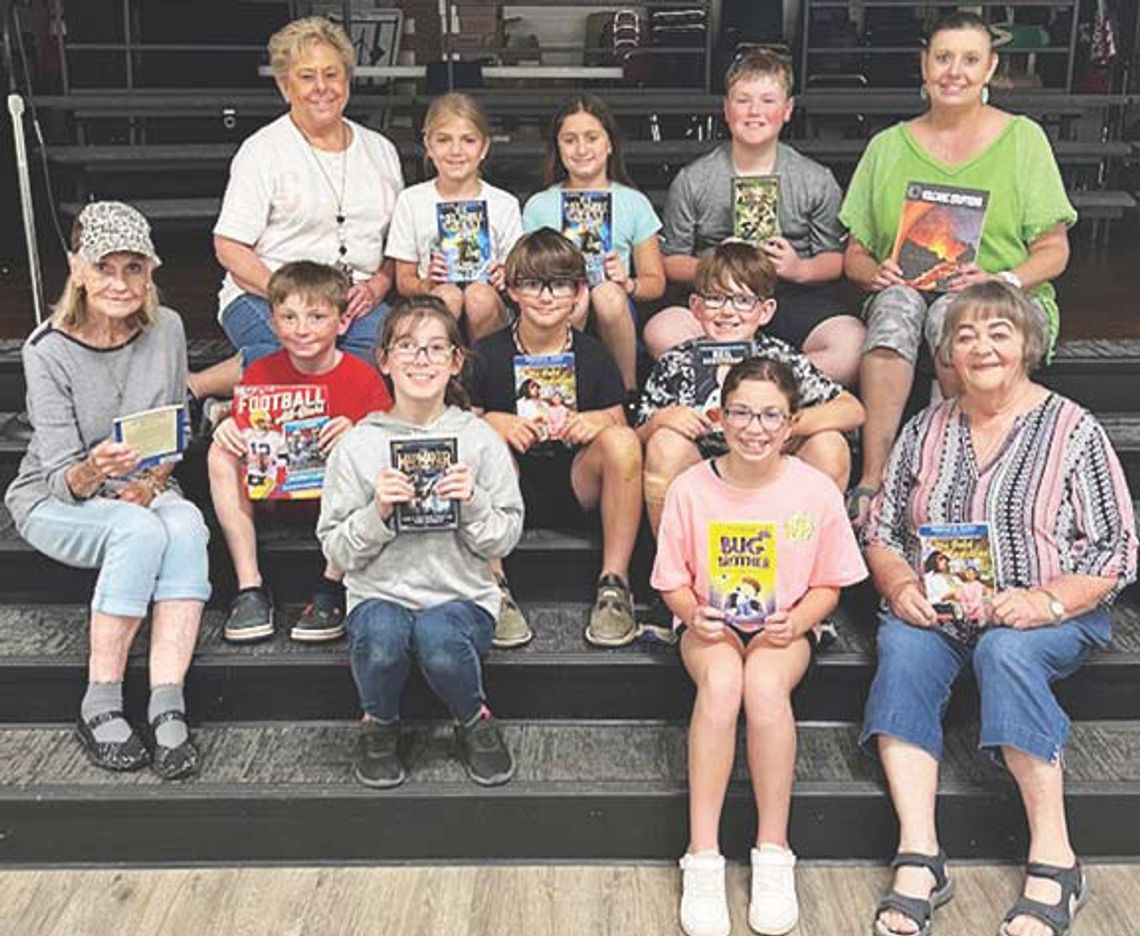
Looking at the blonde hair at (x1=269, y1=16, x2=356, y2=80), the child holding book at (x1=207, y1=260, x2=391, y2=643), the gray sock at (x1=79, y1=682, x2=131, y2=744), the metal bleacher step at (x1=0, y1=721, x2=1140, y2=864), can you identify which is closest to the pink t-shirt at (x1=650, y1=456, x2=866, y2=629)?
the metal bleacher step at (x1=0, y1=721, x2=1140, y2=864)

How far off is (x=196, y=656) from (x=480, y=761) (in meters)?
0.69

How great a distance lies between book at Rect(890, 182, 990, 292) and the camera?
10.1 ft

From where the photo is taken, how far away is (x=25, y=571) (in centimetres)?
313

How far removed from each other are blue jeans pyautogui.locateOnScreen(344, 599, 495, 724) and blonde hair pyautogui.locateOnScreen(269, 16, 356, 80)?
4.81ft

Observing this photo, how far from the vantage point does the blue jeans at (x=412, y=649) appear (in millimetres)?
2529

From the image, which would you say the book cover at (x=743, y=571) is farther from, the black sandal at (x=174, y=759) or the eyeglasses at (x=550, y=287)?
the black sandal at (x=174, y=759)

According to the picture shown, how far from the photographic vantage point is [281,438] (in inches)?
111

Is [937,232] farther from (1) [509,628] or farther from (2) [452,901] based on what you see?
(2) [452,901]

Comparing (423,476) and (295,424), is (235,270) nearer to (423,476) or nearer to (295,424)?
(295,424)

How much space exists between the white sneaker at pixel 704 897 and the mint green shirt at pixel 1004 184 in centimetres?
160

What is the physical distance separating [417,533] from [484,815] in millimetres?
569

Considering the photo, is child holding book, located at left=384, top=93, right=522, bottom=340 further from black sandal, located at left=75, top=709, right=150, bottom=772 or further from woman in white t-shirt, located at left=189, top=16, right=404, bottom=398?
black sandal, located at left=75, top=709, right=150, bottom=772

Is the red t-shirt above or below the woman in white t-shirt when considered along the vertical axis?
below

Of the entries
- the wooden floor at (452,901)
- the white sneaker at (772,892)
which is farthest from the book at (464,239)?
the white sneaker at (772,892)
